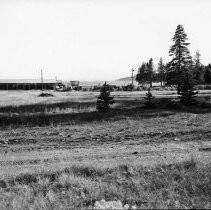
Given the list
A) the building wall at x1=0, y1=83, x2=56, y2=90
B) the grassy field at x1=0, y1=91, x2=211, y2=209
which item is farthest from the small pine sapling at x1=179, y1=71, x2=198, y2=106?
the building wall at x1=0, y1=83, x2=56, y2=90

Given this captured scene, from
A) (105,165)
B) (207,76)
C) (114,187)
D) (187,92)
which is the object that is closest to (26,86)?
(207,76)

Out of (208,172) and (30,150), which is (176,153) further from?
(30,150)

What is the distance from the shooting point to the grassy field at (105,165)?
7555 mm

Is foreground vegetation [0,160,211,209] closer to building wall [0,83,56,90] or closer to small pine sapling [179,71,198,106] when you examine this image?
small pine sapling [179,71,198,106]

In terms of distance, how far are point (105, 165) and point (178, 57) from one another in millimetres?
40977

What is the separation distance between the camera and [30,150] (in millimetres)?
13383

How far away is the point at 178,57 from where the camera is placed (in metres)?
48.4

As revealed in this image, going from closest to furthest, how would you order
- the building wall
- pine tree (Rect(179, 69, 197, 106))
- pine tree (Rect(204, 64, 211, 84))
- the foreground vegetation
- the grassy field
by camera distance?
1. the foreground vegetation
2. the grassy field
3. pine tree (Rect(179, 69, 197, 106))
4. pine tree (Rect(204, 64, 211, 84))
5. the building wall

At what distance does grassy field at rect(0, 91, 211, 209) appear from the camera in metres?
7.55

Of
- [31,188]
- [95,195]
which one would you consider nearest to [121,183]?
[95,195]

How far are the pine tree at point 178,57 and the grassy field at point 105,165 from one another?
1165 inches

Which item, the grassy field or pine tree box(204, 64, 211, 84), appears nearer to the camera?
the grassy field

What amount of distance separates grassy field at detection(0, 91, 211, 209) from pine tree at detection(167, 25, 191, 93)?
2959cm

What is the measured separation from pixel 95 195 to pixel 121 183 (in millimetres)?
1113
